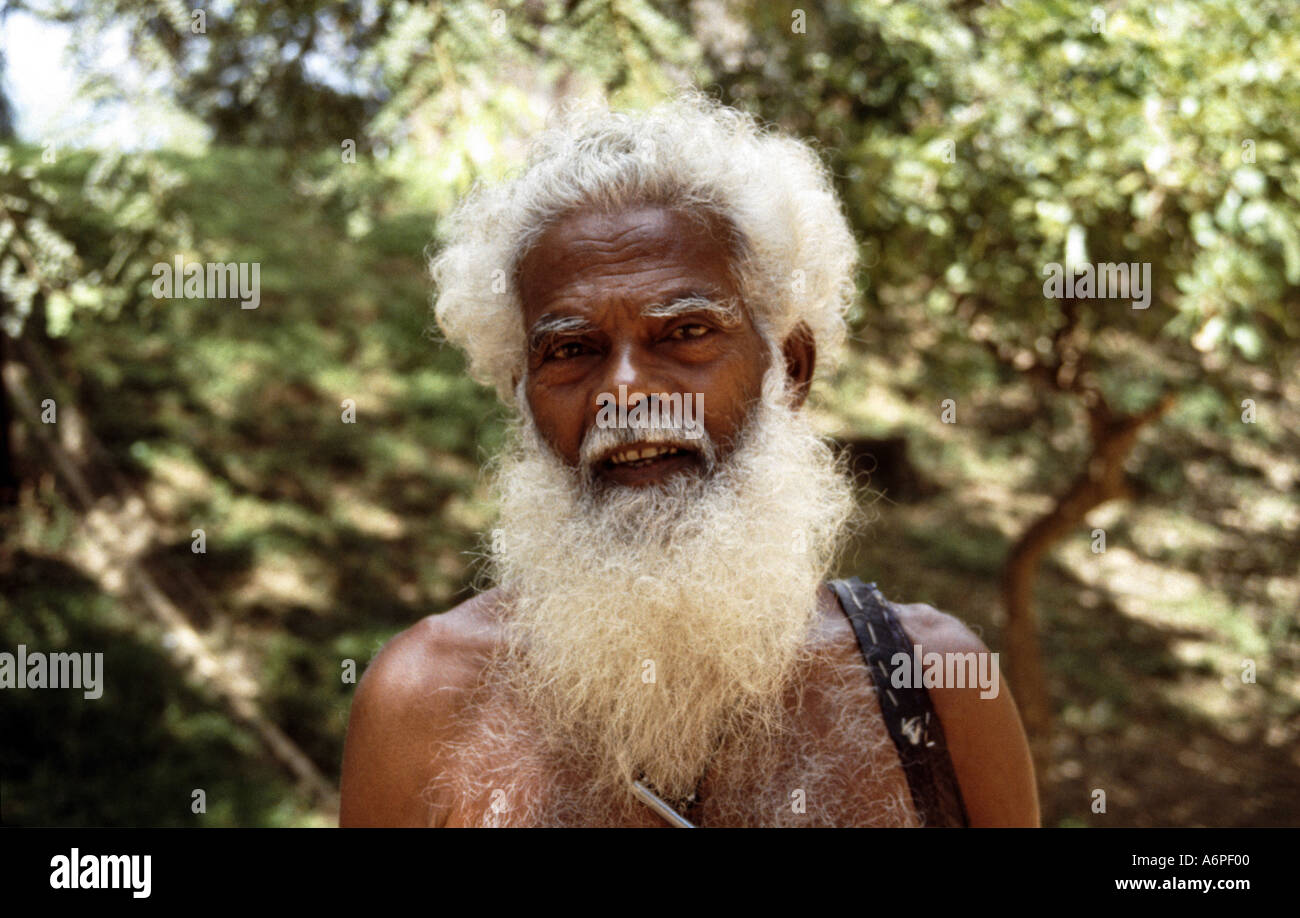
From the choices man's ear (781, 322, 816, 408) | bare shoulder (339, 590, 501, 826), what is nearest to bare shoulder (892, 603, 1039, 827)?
man's ear (781, 322, 816, 408)

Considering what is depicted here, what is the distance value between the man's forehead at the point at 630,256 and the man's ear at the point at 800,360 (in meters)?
0.29

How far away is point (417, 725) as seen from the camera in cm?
212

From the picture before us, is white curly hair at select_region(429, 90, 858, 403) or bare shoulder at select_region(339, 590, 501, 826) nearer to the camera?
bare shoulder at select_region(339, 590, 501, 826)

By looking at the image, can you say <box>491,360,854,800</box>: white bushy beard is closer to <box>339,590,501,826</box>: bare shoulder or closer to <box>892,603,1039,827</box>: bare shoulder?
<box>339,590,501,826</box>: bare shoulder

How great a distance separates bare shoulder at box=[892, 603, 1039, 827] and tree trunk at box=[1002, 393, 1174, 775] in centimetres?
336

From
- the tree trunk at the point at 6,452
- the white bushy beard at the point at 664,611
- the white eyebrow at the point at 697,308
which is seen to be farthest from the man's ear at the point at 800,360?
the tree trunk at the point at 6,452

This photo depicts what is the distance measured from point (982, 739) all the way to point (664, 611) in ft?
2.21

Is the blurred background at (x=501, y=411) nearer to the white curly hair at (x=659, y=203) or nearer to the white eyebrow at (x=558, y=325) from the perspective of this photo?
the white curly hair at (x=659, y=203)

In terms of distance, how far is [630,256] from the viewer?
2123 millimetres

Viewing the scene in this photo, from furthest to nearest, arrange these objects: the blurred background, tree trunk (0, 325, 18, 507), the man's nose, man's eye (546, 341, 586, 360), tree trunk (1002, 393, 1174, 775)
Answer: tree trunk (0, 325, 18, 507) → tree trunk (1002, 393, 1174, 775) → the blurred background → man's eye (546, 341, 586, 360) → the man's nose

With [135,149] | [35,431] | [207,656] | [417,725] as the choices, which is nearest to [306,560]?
[207,656]

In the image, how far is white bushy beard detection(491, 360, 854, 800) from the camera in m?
2.08
